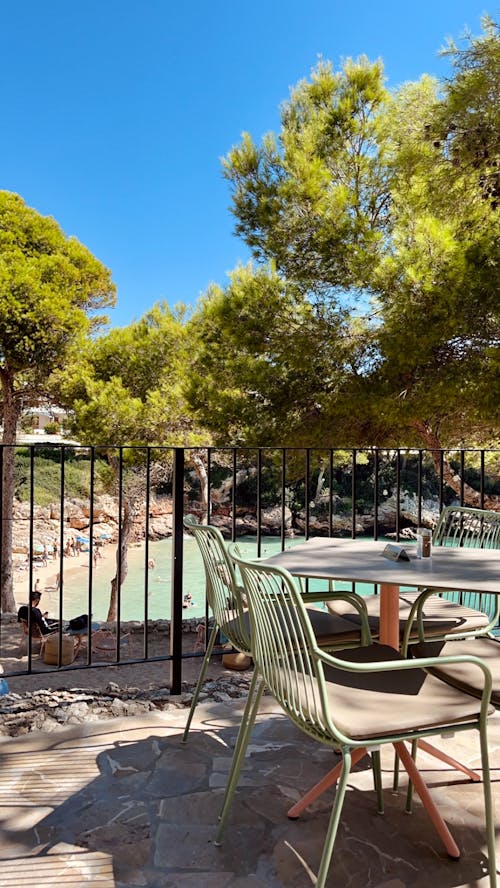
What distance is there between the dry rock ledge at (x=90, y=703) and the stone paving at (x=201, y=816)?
0.14m

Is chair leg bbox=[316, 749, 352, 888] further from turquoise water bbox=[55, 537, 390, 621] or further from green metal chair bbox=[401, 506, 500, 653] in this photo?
turquoise water bbox=[55, 537, 390, 621]

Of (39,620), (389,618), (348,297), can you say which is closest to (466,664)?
(389,618)

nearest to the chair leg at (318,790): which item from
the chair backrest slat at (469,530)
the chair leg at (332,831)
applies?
the chair leg at (332,831)

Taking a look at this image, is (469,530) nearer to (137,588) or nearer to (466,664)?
(466,664)

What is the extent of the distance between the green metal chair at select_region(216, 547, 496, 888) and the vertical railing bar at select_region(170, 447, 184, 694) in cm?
120

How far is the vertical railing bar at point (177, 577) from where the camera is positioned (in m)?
2.87

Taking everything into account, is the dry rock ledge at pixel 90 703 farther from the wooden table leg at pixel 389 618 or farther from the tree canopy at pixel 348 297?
the tree canopy at pixel 348 297

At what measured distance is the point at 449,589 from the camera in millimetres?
1740

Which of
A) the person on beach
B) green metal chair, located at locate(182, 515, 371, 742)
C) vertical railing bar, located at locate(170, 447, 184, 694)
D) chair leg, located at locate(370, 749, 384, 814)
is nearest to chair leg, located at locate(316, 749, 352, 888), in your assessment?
chair leg, located at locate(370, 749, 384, 814)

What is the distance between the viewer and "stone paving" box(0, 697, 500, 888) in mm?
1577

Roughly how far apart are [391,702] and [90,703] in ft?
6.12

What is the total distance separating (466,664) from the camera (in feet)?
5.74

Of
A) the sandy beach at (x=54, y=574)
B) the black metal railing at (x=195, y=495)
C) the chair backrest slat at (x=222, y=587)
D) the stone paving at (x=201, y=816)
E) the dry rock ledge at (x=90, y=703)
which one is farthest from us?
the sandy beach at (x=54, y=574)

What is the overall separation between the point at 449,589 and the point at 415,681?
273 millimetres
